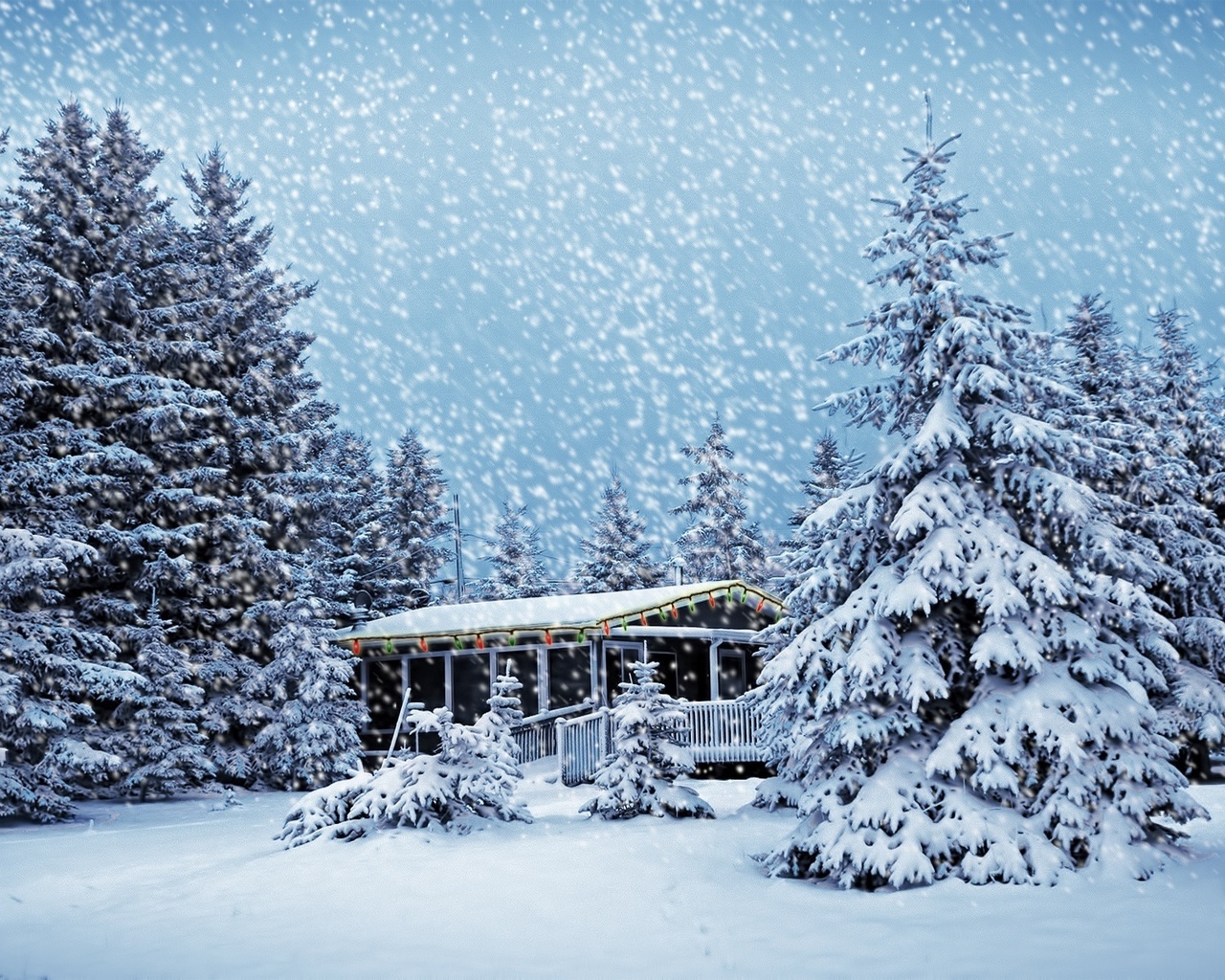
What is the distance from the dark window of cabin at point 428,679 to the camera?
27422mm

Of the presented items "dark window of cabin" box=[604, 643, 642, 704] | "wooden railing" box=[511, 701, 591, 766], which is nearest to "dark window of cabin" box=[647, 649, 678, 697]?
"dark window of cabin" box=[604, 643, 642, 704]

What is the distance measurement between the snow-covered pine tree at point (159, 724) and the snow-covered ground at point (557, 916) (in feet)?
21.2

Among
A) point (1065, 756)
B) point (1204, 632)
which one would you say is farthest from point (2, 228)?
point (1204, 632)

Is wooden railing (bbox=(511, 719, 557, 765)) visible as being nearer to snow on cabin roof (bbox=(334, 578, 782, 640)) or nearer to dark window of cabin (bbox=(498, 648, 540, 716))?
snow on cabin roof (bbox=(334, 578, 782, 640))

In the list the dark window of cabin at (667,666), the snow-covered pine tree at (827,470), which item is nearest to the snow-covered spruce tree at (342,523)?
the dark window of cabin at (667,666)

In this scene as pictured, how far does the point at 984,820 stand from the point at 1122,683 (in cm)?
187

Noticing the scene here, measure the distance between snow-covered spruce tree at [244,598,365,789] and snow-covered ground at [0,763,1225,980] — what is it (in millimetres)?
8438

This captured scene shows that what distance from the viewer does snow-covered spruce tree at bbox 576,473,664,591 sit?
147 feet

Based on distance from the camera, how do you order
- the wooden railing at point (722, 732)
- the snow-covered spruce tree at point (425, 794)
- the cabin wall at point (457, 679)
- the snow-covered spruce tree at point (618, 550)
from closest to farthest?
1. the snow-covered spruce tree at point (425, 794)
2. the wooden railing at point (722, 732)
3. the cabin wall at point (457, 679)
4. the snow-covered spruce tree at point (618, 550)

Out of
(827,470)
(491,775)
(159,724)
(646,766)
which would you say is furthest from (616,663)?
(827,470)

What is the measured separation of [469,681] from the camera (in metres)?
27.4

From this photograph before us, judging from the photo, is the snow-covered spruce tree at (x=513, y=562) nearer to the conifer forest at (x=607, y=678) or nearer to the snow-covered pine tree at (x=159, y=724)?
the conifer forest at (x=607, y=678)

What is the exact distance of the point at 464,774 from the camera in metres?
12.6

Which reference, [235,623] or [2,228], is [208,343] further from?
[235,623]
